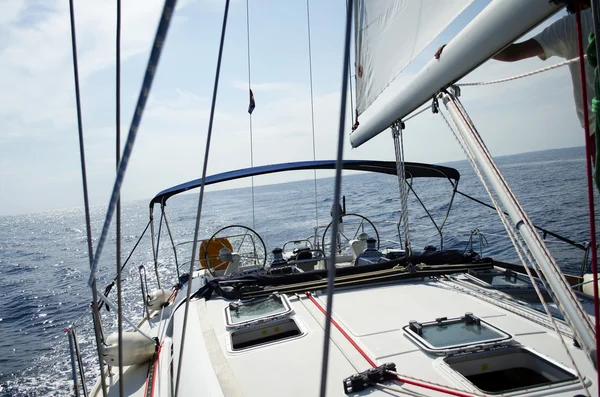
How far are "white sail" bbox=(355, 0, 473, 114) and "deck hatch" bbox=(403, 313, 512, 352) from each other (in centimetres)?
171

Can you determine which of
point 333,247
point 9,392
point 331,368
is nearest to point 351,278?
point 331,368

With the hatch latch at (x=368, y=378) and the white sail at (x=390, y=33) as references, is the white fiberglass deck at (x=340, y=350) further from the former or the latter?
the white sail at (x=390, y=33)

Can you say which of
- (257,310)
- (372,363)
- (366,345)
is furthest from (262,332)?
(372,363)

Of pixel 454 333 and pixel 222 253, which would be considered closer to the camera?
pixel 454 333

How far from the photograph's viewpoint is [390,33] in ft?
7.91

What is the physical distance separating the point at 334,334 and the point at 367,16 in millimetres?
2295

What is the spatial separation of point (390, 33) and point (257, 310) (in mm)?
2423

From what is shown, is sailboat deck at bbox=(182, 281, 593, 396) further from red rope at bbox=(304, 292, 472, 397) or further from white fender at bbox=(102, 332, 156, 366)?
white fender at bbox=(102, 332, 156, 366)

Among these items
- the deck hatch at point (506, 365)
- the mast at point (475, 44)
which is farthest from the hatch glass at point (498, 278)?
the mast at point (475, 44)

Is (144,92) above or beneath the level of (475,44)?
beneath

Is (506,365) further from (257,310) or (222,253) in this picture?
(222,253)

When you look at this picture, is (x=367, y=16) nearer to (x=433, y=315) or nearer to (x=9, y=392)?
(x=433, y=315)

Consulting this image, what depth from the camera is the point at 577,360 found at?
2117 millimetres

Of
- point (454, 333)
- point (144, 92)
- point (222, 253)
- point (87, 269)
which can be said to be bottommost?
point (87, 269)
